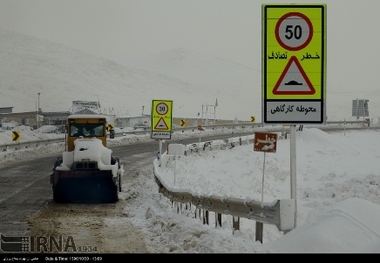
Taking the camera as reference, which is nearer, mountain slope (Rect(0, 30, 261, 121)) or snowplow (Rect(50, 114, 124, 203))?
snowplow (Rect(50, 114, 124, 203))

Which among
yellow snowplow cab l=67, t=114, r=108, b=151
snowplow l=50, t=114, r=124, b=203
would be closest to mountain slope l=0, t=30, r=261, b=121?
yellow snowplow cab l=67, t=114, r=108, b=151

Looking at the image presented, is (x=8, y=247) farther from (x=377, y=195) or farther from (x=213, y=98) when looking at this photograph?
(x=213, y=98)

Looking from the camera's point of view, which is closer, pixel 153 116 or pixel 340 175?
pixel 153 116

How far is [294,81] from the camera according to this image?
9.58 meters

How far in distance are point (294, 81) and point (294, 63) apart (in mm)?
312

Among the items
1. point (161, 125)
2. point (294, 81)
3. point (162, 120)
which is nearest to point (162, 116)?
point (162, 120)

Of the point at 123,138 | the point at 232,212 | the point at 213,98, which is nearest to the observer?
the point at 232,212

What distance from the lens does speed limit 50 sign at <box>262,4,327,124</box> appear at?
940 centimetres

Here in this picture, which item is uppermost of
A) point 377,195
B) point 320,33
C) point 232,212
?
point 320,33

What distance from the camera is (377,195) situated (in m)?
26.2

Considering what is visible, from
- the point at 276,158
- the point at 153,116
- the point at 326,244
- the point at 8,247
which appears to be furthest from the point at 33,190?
the point at 276,158

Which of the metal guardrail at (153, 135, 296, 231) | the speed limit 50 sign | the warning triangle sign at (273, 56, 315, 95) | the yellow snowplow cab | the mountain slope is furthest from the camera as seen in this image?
the mountain slope

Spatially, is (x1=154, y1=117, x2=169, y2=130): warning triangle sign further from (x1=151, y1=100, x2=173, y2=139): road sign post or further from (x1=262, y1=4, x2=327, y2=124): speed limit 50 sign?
(x1=262, y1=4, x2=327, y2=124): speed limit 50 sign
